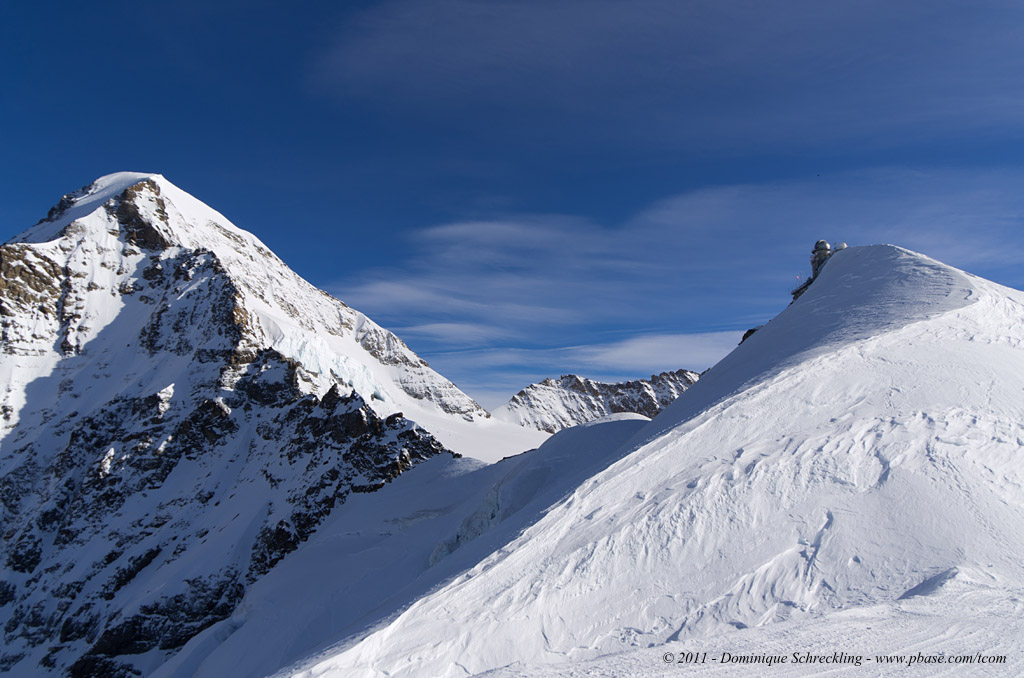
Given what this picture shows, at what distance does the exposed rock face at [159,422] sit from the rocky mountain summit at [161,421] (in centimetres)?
20

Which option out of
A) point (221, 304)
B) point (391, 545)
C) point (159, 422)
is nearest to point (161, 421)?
point (159, 422)

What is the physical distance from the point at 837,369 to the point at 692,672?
927 centimetres

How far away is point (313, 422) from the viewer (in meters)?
55.9

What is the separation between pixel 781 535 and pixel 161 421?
222ft

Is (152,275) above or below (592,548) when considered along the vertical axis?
above

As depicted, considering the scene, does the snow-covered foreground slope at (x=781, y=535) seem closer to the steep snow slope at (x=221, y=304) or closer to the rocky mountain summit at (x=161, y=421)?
the rocky mountain summit at (x=161, y=421)

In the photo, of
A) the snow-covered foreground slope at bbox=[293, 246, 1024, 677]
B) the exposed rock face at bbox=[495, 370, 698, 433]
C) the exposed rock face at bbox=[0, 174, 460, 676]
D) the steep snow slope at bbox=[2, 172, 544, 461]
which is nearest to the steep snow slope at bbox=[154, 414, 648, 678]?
the snow-covered foreground slope at bbox=[293, 246, 1024, 677]

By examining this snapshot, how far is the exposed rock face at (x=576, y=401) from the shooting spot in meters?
165

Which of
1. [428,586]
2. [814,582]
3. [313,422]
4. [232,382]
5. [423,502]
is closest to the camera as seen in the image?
[814,582]

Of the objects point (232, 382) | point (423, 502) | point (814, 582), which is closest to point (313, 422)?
point (232, 382)

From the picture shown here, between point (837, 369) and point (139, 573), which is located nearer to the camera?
point (837, 369)

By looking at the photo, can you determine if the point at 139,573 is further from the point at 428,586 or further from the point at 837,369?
the point at 837,369

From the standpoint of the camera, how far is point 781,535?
10945 millimetres

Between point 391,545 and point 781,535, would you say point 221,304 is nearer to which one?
point 391,545
